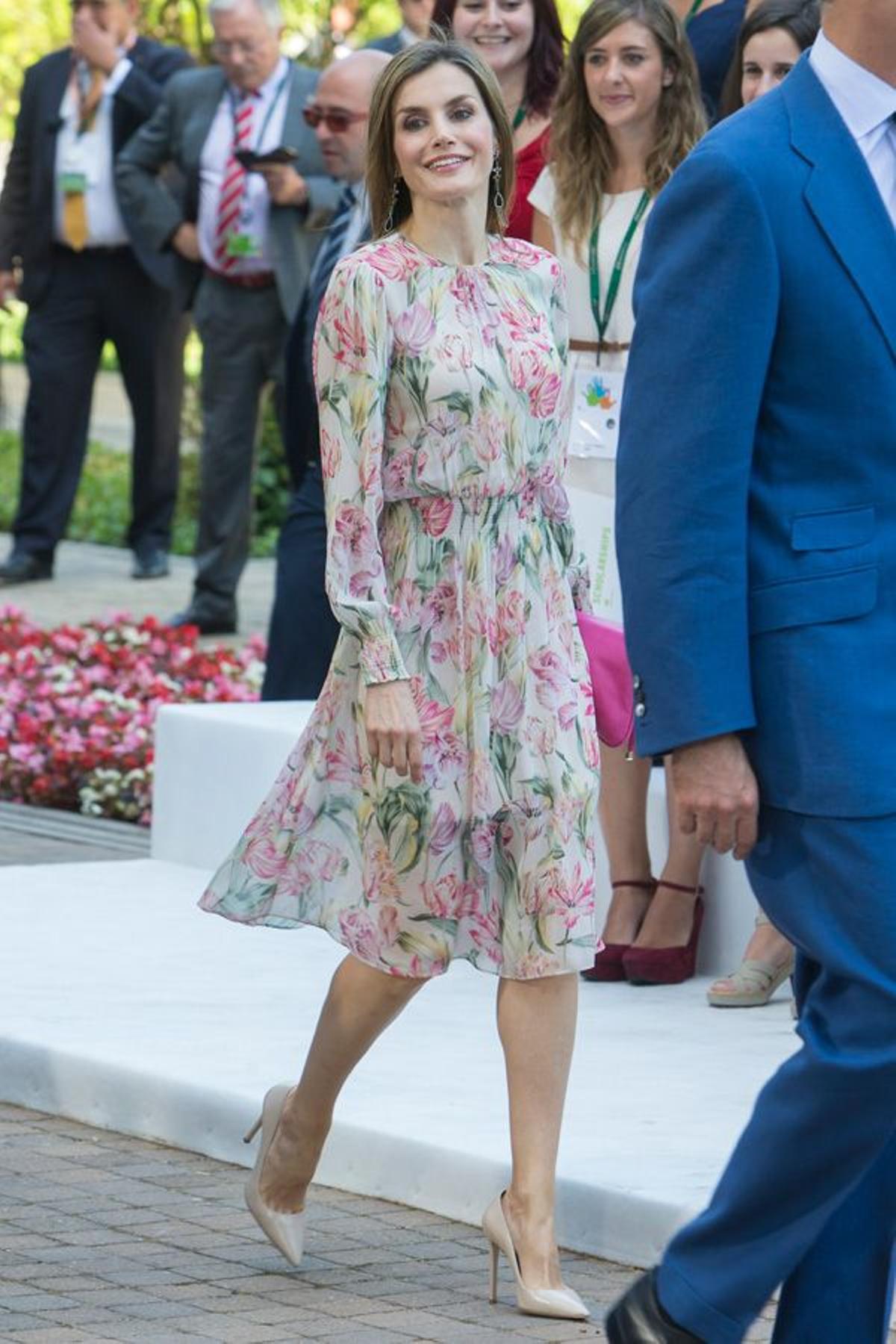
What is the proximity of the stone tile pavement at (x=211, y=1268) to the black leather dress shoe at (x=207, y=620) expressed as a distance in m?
7.04

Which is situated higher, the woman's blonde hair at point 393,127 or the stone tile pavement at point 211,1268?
the woman's blonde hair at point 393,127

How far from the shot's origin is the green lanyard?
673cm

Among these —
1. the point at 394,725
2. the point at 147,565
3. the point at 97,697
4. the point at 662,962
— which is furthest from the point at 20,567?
the point at 394,725

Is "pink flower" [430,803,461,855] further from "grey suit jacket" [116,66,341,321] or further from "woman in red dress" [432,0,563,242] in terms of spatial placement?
"grey suit jacket" [116,66,341,321]

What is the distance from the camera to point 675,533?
3.53m

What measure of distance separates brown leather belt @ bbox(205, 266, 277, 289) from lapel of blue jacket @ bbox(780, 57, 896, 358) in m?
8.43

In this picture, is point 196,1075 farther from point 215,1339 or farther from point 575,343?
point 575,343

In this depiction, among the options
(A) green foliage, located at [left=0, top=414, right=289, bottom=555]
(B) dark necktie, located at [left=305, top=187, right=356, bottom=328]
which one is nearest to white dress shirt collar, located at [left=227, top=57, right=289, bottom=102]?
(A) green foliage, located at [left=0, top=414, right=289, bottom=555]

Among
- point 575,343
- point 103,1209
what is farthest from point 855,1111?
point 575,343

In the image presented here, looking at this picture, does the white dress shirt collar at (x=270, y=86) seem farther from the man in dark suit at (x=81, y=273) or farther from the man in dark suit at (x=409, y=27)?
the man in dark suit at (x=409, y=27)

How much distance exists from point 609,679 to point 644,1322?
4.64 feet

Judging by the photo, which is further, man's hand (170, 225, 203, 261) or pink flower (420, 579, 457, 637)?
man's hand (170, 225, 203, 261)

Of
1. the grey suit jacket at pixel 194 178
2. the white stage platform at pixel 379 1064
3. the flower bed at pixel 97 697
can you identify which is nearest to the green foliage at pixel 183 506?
the grey suit jacket at pixel 194 178

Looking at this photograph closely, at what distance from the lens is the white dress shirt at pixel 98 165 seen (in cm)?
1307
